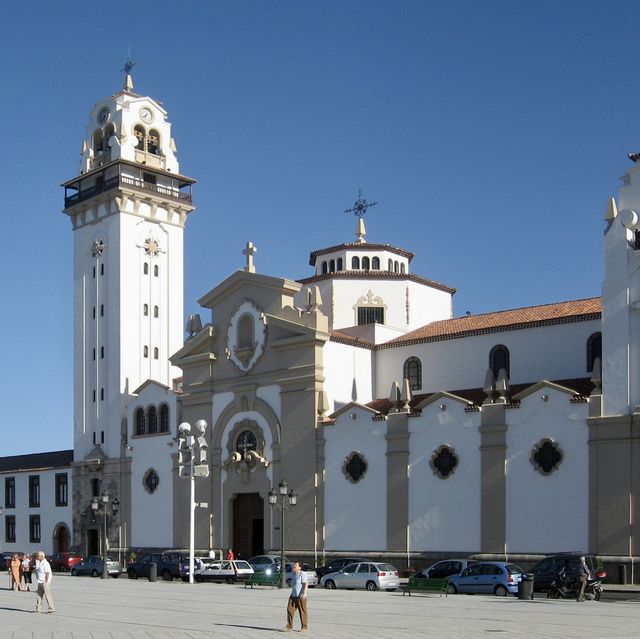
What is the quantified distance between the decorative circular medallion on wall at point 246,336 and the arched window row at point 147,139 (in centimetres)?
1485

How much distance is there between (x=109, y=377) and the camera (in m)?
64.2

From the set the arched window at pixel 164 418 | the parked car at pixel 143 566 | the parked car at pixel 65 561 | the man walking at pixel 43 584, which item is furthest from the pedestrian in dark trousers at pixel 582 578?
the parked car at pixel 65 561

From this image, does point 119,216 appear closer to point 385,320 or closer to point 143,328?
point 143,328

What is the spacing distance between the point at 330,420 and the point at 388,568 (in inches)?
498

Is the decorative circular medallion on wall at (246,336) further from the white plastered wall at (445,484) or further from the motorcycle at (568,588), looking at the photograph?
the motorcycle at (568,588)

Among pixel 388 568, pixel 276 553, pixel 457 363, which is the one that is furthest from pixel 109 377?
pixel 388 568

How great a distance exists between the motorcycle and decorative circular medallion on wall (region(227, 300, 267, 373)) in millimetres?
24375

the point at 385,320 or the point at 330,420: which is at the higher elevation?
the point at 385,320

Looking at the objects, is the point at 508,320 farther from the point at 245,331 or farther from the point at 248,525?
the point at 248,525

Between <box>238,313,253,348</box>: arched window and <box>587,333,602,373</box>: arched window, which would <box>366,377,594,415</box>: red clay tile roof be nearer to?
<box>587,333,602,373</box>: arched window

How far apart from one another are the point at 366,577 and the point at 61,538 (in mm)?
32657

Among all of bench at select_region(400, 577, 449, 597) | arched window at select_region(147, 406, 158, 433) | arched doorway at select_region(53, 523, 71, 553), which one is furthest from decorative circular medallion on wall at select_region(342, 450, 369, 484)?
arched doorway at select_region(53, 523, 71, 553)

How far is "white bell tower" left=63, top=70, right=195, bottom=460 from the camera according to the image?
64188 millimetres

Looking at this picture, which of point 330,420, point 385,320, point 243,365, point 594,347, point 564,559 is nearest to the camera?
point 564,559
